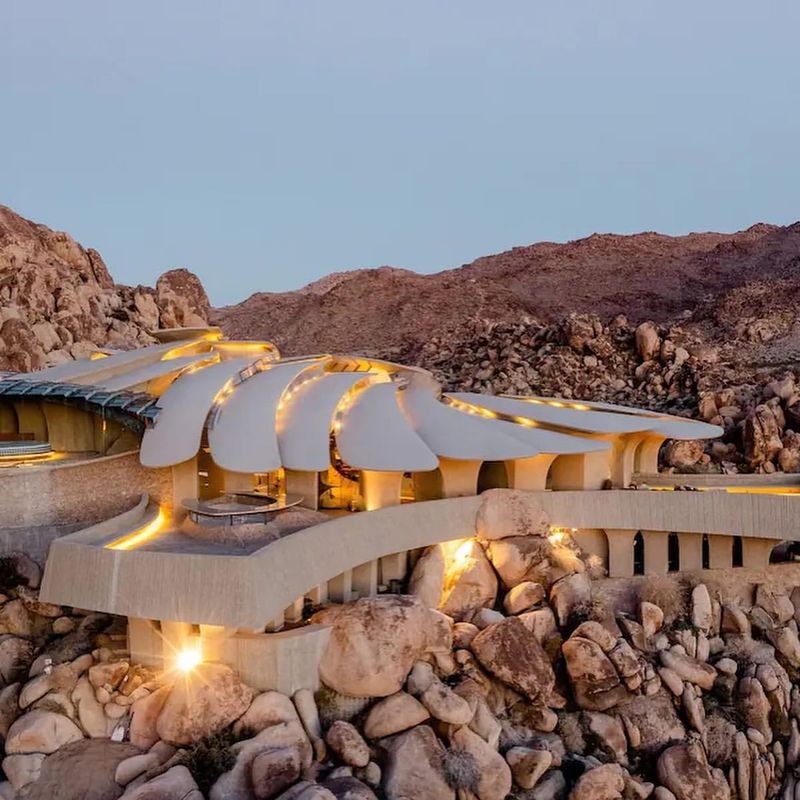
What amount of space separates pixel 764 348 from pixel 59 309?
3343 cm

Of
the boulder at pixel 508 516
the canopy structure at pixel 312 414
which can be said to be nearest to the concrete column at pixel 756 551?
the canopy structure at pixel 312 414

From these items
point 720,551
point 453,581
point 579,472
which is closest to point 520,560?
point 453,581

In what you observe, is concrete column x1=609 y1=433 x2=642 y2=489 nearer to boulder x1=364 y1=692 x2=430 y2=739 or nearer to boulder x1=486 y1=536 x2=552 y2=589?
boulder x1=486 y1=536 x2=552 y2=589

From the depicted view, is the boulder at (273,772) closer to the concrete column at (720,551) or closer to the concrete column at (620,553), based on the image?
the concrete column at (620,553)

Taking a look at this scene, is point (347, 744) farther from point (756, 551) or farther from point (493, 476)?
point (756, 551)

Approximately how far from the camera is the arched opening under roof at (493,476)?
17.0 meters

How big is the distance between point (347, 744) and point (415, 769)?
42.1 inches

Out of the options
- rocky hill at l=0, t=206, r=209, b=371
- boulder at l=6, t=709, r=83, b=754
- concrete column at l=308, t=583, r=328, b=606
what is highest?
rocky hill at l=0, t=206, r=209, b=371

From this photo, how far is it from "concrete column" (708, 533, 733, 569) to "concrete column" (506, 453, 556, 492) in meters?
4.04

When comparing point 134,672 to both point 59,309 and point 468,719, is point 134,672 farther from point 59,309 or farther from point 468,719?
point 59,309

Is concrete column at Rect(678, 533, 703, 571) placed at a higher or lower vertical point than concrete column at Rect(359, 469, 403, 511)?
lower

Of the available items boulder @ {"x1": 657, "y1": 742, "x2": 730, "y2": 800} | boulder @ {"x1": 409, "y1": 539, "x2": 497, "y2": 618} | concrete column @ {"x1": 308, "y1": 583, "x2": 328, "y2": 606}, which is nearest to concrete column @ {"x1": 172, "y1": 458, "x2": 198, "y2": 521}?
concrete column @ {"x1": 308, "y1": 583, "x2": 328, "y2": 606}

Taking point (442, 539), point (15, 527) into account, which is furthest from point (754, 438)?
point (15, 527)

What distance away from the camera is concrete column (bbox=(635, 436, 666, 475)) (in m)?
19.6
